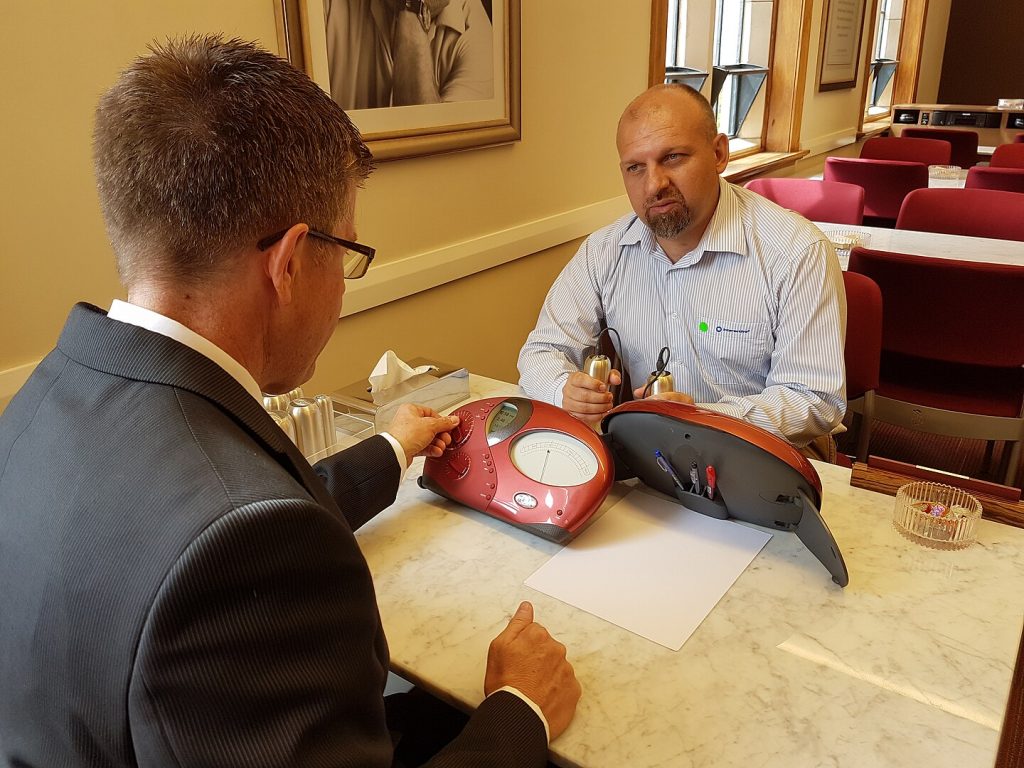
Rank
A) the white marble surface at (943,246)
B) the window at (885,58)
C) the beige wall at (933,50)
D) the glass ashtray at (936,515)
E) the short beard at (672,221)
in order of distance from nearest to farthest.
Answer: the glass ashtray at (936,515) < the short beard at (672,221) < the white marble surface at (943,246) < the window at (885,58) < the beige wall at (933,50)

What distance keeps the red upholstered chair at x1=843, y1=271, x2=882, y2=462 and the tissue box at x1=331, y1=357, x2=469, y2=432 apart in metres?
1.05

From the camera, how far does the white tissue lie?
144 centimetres

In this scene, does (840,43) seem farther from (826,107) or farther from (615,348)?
(615,348)

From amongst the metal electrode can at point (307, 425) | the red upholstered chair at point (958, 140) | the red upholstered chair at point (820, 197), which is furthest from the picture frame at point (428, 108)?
the red upholstered chair at point (958, 140)

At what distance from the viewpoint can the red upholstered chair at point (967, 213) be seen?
316 cm

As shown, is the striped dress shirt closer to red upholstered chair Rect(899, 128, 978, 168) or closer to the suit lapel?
the suit lapel

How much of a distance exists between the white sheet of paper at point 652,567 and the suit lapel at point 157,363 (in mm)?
476

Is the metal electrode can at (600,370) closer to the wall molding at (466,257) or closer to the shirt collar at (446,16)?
the wall molding at (466,257)

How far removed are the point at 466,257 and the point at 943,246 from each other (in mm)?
1787

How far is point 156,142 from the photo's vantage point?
0.66 meters

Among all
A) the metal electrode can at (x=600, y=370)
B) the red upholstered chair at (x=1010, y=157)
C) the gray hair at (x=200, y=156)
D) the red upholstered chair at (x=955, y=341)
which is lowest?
the red upholstered chair at (x=955, y=341)

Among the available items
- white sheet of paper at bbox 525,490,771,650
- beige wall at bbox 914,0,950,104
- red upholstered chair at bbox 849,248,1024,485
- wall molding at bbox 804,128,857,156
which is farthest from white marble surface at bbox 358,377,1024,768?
beige wall at bbox 914,0,950,104

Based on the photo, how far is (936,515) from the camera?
43.9 inches

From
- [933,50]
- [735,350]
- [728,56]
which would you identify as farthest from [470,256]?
[933,50]
